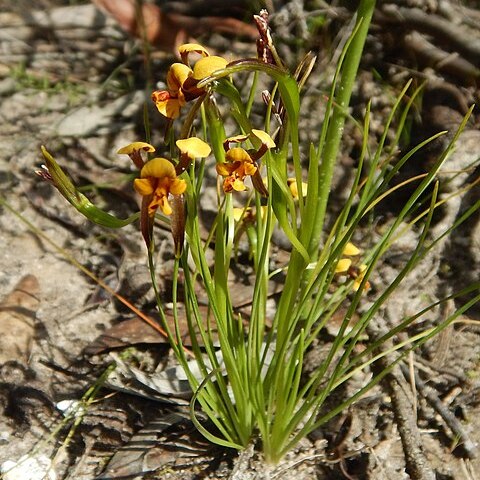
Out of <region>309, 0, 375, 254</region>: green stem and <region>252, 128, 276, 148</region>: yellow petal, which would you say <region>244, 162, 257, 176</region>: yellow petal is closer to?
<region>252, 128, 276, 148</region>: yellow petal

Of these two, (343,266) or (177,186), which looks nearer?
(177,186)

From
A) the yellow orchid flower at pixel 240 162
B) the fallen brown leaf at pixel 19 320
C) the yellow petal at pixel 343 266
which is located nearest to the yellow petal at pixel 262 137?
the yellow orchid flower at pixel 240 162

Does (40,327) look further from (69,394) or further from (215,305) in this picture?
(215,305)

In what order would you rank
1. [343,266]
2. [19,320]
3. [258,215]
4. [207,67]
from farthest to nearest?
[19,320]
[343,266]
[258,215]
[207,67]

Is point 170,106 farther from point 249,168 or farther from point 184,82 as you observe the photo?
point 249,168

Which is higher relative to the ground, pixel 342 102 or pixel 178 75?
pixel 178 75

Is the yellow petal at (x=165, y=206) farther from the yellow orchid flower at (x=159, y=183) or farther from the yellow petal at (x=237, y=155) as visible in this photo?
the yellow petal at (x=237, y=155)

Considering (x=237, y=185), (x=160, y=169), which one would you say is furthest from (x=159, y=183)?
(x=237, y=185)
